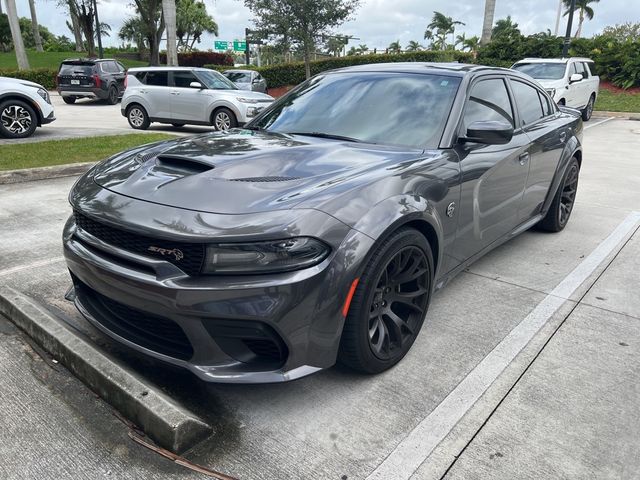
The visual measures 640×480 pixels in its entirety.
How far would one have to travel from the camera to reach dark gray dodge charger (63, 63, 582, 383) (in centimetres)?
215

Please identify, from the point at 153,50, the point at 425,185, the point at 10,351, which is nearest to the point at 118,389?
the point at 10,351

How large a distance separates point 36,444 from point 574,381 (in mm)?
2593

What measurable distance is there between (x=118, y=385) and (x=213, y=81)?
37.4ft

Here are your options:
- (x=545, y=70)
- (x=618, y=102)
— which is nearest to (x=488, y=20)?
(x=618, y=102)

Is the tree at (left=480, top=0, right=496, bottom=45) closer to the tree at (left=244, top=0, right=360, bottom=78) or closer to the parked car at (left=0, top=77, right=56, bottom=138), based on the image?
the tree at (left=244, top=0, right=360, bottom=78)

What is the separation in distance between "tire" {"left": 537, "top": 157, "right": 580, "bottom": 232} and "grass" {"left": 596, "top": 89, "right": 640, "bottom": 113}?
599 inches

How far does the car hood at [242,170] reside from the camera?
2.32m

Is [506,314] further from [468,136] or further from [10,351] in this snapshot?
[10,351]

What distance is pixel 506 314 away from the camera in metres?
3.46

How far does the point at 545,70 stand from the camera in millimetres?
14039

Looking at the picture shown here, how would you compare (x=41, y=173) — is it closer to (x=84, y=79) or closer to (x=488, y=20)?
(x=84, y=79)

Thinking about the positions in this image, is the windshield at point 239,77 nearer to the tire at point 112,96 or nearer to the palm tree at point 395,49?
the tire at point 112,96

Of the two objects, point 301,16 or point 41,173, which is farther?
point 301,16

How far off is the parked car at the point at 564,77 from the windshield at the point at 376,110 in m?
10.9
